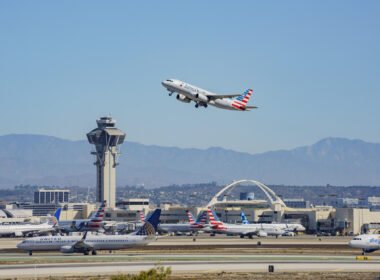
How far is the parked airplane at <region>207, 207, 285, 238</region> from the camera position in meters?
189

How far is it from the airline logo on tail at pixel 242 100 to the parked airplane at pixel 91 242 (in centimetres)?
2508

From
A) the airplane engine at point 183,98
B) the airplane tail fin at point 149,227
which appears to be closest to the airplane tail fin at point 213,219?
the airplane tail fin at point 149,227

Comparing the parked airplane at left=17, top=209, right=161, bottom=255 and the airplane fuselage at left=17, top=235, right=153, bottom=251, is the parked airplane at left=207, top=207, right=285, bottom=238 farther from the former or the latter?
the airplane fuselage at left=17, top=235, right=153, bottom=251

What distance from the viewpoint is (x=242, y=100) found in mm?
132875

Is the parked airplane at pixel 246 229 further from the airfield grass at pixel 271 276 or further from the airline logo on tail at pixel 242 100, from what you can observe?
the airfield grass at pixel 271 276

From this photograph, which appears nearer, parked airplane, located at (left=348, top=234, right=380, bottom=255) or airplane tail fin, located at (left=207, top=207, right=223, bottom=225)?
parked airplane, located at (left=348, top=234, right=380, bottom=255)

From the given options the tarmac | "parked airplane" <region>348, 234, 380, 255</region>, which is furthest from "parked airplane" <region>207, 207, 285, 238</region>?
"parked airplane" <region>348, 234, 380, 255</region>

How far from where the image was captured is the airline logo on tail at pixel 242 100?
12138cm

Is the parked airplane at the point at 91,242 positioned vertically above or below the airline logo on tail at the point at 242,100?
below

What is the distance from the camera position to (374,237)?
362ft

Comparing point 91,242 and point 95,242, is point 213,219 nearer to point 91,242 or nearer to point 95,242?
point 95,242

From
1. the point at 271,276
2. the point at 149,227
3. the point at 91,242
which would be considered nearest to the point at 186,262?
the point at 149,227

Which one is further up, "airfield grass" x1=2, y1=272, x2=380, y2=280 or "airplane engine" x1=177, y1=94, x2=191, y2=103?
"airplane engine" x1=177, y1=94, x2=191, y2=103

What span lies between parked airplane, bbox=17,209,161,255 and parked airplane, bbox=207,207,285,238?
75476mm
